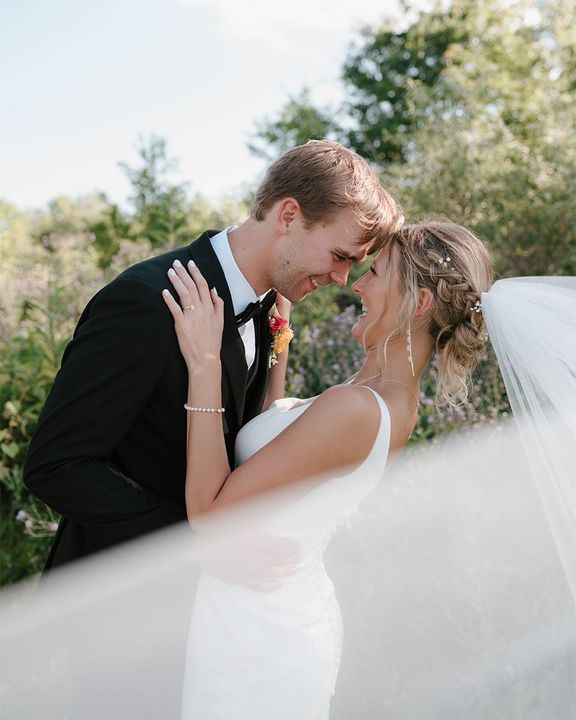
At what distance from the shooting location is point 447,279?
2.40m

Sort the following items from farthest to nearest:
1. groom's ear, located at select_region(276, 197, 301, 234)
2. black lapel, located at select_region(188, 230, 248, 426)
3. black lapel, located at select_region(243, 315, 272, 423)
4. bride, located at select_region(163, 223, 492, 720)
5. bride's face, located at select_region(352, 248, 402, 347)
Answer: black lapel, located at select_region(243, 315, 272, 423)
bride's face, located at select_region(352, 248, 402, 347)
groom's ear, located at select_region(276, 197, 301, 234)
black lapel, located at select_region(188, 230, 248, 426)
bride, located at select_region(163, 223, 492, 720)

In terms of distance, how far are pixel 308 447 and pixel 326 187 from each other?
0.81 metres

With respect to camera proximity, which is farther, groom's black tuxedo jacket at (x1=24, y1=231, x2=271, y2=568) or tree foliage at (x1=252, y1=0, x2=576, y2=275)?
tree foliage at (x1=252, y1=0, x2=576, y2=275)

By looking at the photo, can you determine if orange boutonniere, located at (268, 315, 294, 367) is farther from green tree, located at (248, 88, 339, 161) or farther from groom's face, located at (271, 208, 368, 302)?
green tree, located at (248, 88, 339, 161)

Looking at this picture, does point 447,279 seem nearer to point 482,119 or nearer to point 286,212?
point 286,212

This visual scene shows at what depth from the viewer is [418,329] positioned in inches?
97.7

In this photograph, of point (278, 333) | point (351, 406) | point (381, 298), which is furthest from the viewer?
point (278, 333)

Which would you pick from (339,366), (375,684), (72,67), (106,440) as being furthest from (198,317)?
(72,67)

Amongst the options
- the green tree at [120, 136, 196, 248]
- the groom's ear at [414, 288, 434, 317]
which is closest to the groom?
the groom's ear at [414, 288, 434, 317]

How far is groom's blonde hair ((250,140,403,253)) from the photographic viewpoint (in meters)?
2.28

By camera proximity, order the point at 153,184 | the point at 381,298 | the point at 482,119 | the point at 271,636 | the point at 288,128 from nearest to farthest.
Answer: the point at 271,636 < the point at 381,298 < the point at 153,184 < the point at 482,119 < the point at 288,128

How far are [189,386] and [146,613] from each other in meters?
0.86

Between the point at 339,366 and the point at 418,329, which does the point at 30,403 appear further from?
the point at 418,329

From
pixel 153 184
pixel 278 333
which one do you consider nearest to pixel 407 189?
pixel 153 184
